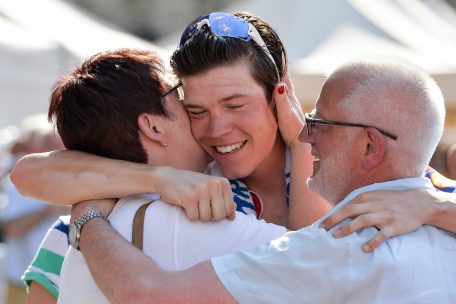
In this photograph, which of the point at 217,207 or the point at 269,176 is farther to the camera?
the point at 269,176

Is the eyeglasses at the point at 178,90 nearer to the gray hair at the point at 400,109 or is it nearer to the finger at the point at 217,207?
the finger at the point at 217,207

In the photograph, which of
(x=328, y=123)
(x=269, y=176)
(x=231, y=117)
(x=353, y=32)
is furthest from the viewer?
(x=353, y=32)

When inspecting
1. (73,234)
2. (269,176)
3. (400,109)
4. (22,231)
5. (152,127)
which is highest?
(400,109)

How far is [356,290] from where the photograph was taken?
235 centimetres

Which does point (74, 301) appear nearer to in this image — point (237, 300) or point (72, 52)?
point (237, 300)

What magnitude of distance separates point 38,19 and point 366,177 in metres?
6.18

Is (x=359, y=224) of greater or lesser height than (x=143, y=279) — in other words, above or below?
above

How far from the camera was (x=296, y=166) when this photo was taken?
3.17m

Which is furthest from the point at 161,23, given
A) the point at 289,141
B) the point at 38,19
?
the point at 289,141

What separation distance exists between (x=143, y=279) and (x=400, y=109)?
2.62ft

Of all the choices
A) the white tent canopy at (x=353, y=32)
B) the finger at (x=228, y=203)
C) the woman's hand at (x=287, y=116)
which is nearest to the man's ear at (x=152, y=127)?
the finger at (x=228, y=203)

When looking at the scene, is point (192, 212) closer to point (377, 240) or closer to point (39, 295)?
point (377, 240)

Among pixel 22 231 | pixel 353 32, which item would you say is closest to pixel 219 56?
pixel 22 231

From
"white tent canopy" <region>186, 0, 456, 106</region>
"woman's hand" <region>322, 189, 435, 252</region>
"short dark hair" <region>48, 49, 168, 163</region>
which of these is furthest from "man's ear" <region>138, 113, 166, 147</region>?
"white tent canopy" <region>186, 0, 456, 106</region>
